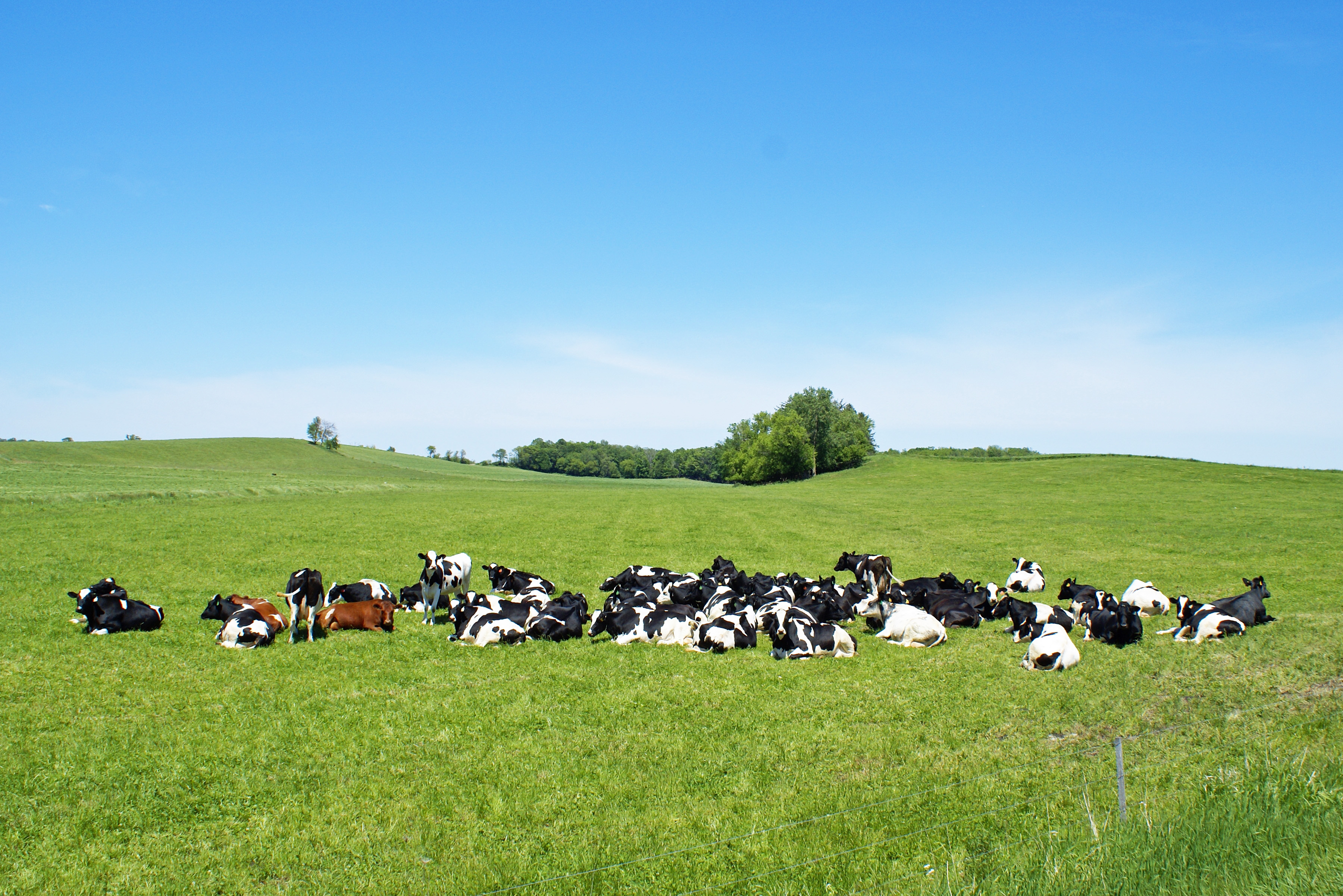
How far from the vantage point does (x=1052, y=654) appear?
948 cm

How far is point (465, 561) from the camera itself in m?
15.6

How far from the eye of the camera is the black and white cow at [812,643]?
10445 mm

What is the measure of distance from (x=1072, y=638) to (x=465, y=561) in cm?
1099

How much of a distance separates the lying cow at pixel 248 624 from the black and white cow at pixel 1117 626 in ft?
38.7

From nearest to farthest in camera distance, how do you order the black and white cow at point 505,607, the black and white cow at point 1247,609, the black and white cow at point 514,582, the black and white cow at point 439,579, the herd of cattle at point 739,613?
the herd of cattle at point 739,613 < the black and white cow at point 1247,609 < the black and white cow at point 505,607 < the black and white cow at point 439,579 < the black and white cow at point 514,582

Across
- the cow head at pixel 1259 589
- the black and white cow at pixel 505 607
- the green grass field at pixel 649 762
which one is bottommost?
the green grass field at pixel 649 762

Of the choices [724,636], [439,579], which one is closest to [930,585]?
[724,636]

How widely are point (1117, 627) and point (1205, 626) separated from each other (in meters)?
1.22

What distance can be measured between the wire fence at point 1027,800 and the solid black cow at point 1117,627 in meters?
2.95

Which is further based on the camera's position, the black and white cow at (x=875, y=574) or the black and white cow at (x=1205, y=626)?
the black and white cow at (x=875, y=574)

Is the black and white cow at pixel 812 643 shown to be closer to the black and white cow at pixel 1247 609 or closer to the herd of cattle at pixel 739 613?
the herd of cattle at pixel 739 613

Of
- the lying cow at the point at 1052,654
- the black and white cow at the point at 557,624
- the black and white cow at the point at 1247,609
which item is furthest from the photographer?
the black and white cow at the point at 557,624

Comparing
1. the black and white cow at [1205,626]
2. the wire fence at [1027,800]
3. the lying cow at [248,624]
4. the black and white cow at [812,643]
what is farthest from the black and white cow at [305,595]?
the black and white cow at [1205,626]

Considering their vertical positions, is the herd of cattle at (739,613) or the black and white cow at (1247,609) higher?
the black and white cow at (1247,609)
